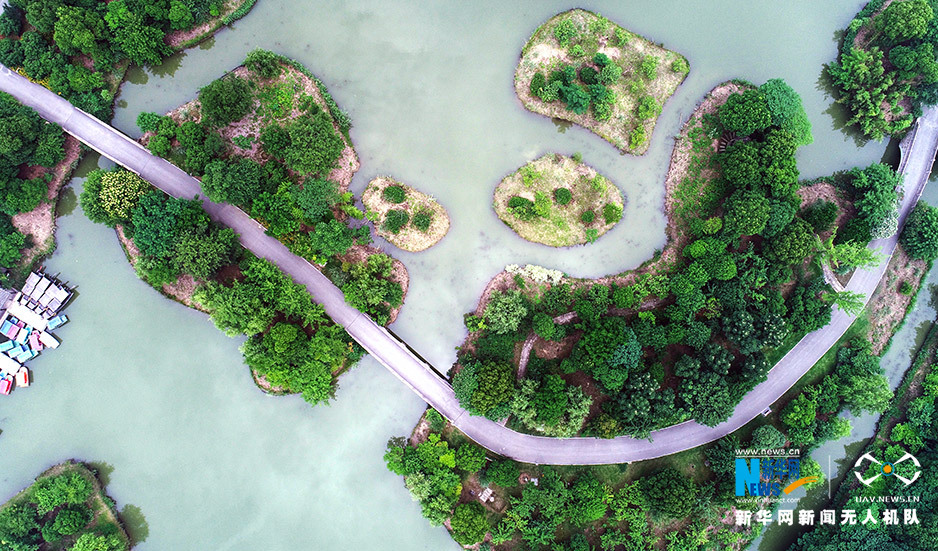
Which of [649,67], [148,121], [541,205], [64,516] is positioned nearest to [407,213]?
[541,205]

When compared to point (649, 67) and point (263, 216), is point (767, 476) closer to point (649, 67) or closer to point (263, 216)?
point (649, 67)

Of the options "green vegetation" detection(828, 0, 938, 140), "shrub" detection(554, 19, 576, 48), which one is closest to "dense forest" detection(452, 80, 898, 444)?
"green vegetation" detection(828, 0, 938, 140)

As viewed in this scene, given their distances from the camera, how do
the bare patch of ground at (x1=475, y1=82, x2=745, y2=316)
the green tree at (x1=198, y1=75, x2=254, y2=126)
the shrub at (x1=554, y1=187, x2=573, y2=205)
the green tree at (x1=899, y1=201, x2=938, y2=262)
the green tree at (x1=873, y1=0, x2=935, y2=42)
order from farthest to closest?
the bare patch of ground at (x1=475, y1=82, x2=745, y2=316) → the shrub at (x1=554, y1=187, x2=573, y2=205) → the green tree at (x1=899, y1=201, x2=938, y2=262) → the green tree at (x1=873, y1=0, x2=935, y2=42) → the green tree at (x1=198, y1=75, x2=254, y2=126)

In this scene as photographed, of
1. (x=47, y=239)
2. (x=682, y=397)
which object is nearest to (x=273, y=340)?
(x=47, y=239)

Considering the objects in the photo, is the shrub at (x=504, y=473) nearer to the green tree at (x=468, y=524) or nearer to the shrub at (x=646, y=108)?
the green tree at (x=468, y=524)

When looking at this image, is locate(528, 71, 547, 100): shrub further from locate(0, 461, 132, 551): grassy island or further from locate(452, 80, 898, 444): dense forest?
locate(0, 461, 132, 551): grassy island

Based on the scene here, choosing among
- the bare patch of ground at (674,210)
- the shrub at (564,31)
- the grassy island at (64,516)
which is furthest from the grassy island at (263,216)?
the shrub at (564,31)
